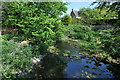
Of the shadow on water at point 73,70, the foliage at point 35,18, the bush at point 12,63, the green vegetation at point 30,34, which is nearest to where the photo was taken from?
the bush at point 12,63

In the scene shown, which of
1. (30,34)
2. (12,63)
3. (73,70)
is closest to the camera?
(12,63)

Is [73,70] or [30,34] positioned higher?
[30,34]

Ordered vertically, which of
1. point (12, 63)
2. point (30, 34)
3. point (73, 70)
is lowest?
point (73, 70)

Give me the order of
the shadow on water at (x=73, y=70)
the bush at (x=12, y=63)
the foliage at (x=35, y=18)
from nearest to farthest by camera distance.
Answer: the bush at (x=12, y=63) < the shadow on water at (x=73, y=70) < the foliage at (x=35, y=18)

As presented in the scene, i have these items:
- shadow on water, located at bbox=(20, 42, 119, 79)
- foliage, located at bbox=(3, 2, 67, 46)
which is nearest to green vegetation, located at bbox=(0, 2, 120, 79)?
foliage, located at bbox=(3, 2, 67, 46)

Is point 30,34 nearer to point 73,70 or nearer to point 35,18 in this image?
point 35,18

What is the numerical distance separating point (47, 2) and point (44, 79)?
166 inches

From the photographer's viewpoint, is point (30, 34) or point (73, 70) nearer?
point (73, 70)

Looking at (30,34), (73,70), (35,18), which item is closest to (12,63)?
(30,34)

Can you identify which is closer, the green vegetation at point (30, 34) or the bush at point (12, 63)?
the bush at point (12, 63)

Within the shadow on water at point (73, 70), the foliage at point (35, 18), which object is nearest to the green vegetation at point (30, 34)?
the foliage at point (35, 18)

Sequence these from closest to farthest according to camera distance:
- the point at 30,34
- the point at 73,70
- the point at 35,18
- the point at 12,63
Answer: the point at 12,63 → the point at 73,70 → the point at 35,18 → the point at 30,34

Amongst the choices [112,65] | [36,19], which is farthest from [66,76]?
[36,19]

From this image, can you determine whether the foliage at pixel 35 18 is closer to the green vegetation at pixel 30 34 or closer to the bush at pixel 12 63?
the green vegetation at pixel 30 34
